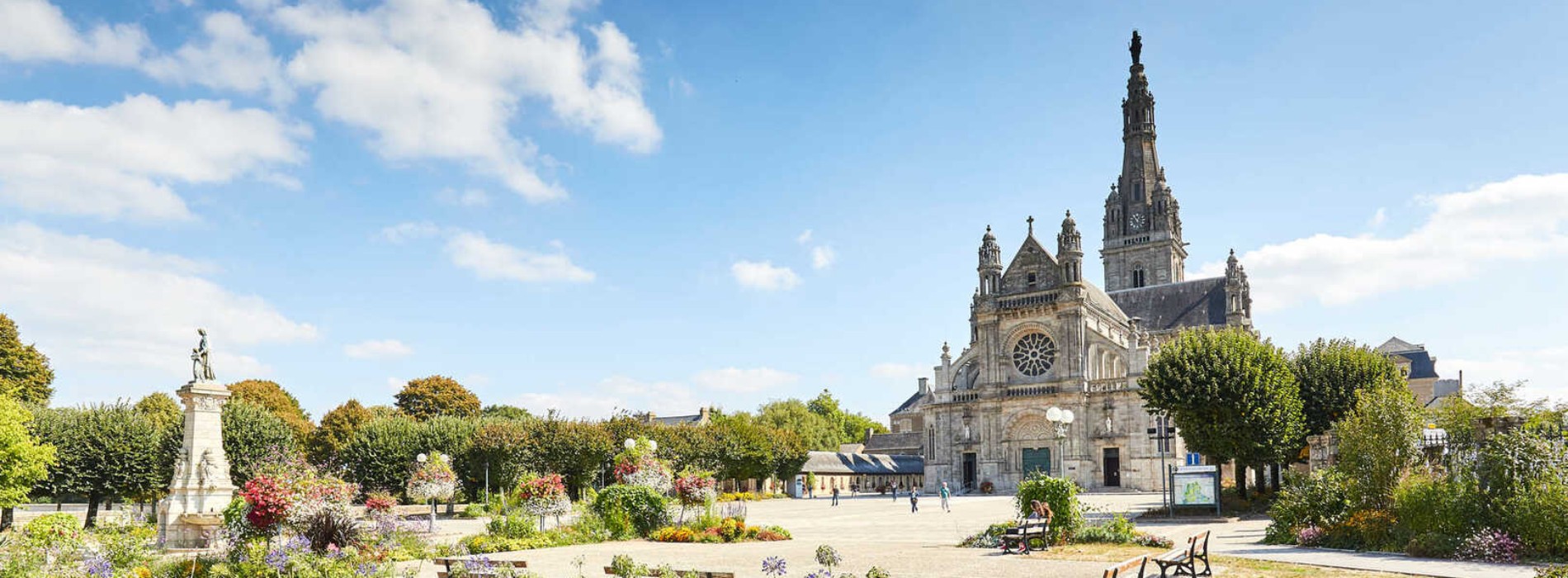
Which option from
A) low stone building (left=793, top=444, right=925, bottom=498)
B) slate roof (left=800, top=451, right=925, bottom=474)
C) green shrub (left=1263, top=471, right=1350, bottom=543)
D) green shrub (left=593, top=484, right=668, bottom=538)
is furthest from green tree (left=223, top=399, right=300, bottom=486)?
low stone building (left=793, top=444, right=925, bottom=498)

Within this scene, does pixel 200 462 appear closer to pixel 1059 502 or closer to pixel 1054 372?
pixel 1059 502

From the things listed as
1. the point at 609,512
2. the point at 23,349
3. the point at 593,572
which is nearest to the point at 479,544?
the point at 609,512

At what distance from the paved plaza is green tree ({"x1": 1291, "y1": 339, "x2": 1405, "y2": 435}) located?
934 centimetres

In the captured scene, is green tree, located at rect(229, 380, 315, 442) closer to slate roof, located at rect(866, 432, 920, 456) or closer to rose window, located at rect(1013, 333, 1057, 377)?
rose window, located at rect(1013, 333, 1057, 377)

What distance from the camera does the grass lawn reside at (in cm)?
1524

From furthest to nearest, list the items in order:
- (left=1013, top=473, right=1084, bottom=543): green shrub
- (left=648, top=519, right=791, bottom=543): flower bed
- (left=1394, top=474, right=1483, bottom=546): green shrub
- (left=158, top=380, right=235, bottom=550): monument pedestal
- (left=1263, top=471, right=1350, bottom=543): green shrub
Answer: (left=648, top=519, right=791, bottom=543): flower bed, (left=158, top=380, right=235, bottom=550): monument pedestal, (left=1263, top=471, right=1350, bottom=543): green shrub, (left=1013, top=473, right=1084, bottom=543): green shrub, (left=1394, top=474, right=1483, bottom=546): green shrub

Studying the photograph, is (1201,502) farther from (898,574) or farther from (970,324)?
(970,324)

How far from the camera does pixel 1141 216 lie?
79.6 meters

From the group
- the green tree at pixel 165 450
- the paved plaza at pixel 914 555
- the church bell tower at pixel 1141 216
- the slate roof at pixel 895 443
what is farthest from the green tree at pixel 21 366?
the church bell tower at pixel 1141 216

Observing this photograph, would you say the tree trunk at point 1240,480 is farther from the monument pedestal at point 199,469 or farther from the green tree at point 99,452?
the green tree at point 99,452

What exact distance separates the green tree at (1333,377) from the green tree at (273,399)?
53.3m

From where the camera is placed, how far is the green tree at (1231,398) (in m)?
31.5

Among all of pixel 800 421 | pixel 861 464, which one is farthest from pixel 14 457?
pixel 800 421

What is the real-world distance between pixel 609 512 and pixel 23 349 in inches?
1589
